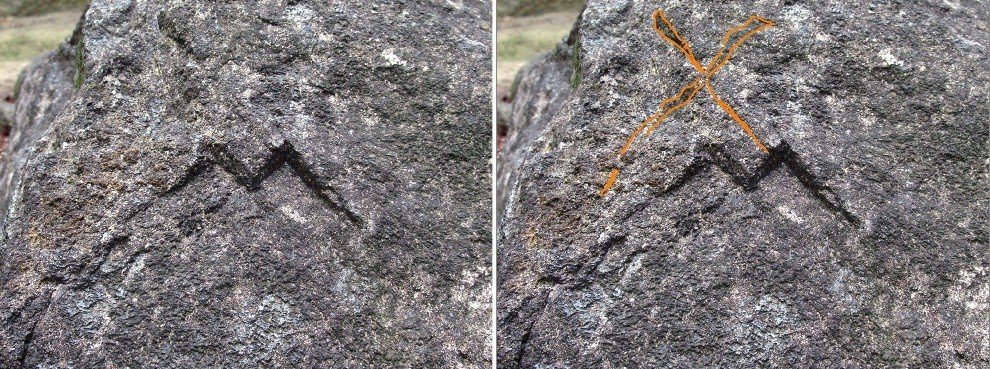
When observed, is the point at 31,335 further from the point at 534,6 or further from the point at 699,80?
the point at 534,6

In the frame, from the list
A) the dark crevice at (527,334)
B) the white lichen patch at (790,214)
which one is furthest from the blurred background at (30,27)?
the white lichen patch at (790,214)

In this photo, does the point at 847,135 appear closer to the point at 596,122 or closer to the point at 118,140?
the point at 596,122

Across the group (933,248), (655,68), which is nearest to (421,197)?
(655,68)

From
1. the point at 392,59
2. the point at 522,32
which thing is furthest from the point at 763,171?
the point at 522,32

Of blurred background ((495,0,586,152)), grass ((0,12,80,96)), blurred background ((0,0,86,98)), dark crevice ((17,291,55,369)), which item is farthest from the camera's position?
blurred background ((0,0,86,98))

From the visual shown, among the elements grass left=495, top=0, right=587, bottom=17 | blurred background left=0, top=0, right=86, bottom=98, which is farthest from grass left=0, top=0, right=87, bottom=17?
grass left=495, top=0, right=587, bottom=17

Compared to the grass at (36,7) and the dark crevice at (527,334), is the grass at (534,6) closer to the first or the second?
the grass at (36,7)

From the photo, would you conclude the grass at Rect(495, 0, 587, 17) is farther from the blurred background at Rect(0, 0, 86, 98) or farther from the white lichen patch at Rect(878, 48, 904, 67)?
the white lichen patch at Rect(878, 48, 904, 67)
